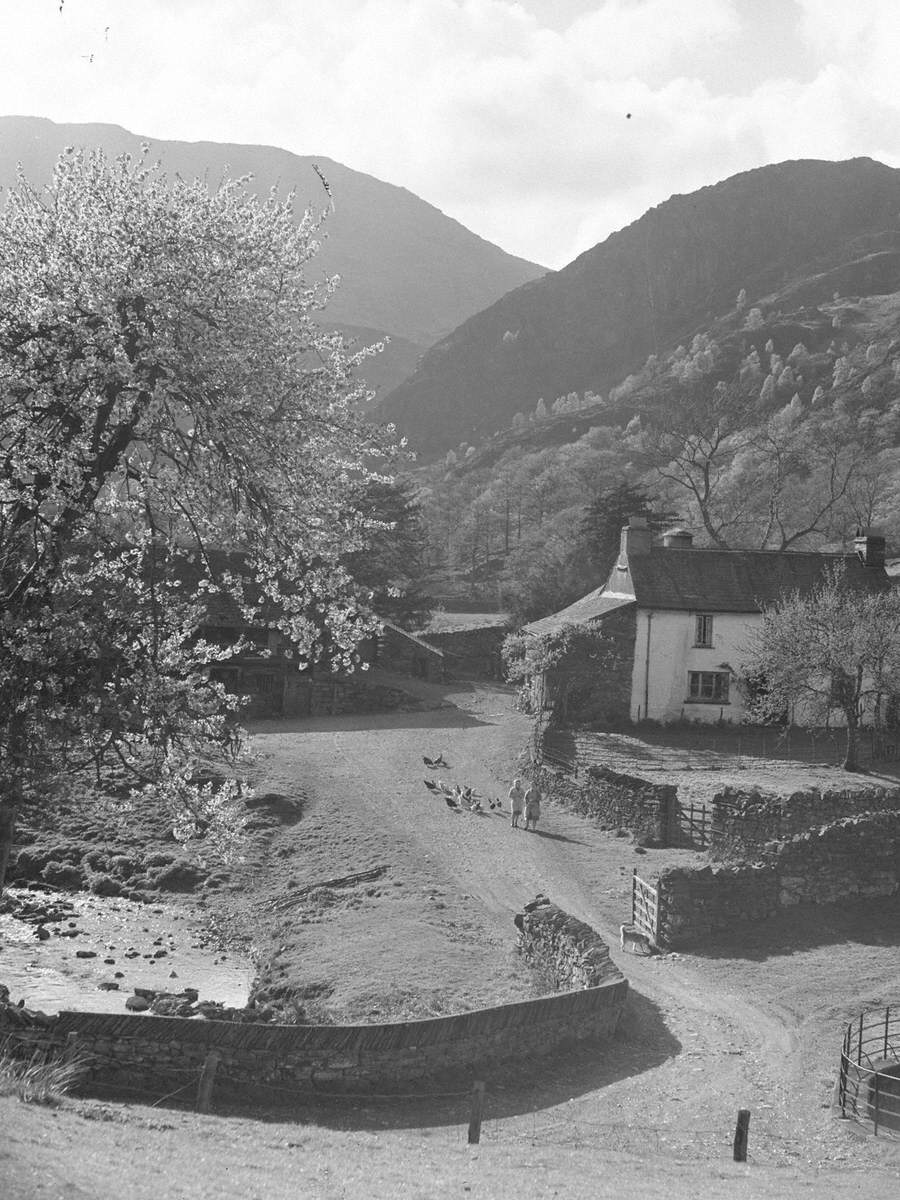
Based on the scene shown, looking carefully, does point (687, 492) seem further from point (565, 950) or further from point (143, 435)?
point (143, 435)

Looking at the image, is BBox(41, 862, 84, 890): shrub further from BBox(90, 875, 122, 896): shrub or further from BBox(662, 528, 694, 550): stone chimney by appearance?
BBox(662, 528, 694, 550): stone chimney

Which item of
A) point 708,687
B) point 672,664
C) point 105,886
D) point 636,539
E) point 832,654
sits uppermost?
point 636,539

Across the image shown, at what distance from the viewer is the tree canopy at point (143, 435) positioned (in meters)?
13.2

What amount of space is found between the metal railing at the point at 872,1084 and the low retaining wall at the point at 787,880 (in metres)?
6.14

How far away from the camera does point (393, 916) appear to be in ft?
84.2

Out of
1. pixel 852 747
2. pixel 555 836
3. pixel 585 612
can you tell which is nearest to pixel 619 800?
pixel 555 836

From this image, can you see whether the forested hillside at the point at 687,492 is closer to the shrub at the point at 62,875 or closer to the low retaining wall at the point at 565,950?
the shrub at the point at 62,875

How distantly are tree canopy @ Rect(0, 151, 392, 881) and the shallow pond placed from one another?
29.6ft

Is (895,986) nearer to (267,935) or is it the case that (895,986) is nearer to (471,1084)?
(471,1084)

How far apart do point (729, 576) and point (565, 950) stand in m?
30.7

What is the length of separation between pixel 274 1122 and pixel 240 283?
10.8 metres

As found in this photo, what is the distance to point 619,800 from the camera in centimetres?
3353

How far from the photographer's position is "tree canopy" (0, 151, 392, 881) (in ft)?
43.2

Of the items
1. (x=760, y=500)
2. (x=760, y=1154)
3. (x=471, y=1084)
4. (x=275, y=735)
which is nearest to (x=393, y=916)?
(x=471, y=1084)
